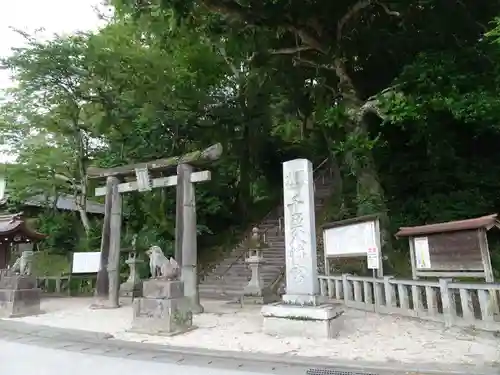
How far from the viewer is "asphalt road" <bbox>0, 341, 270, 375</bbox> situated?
16.1 feet

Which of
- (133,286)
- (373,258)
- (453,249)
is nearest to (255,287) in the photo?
(133,286)

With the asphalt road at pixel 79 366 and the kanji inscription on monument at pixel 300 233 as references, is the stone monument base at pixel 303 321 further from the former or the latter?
the asphalt road at pixel 79 366

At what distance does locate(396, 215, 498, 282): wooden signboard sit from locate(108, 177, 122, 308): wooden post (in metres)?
8.09

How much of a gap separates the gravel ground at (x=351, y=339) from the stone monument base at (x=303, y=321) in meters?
0.16

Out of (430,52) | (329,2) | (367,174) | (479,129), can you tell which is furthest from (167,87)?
(479,129)

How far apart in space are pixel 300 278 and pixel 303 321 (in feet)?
2.46

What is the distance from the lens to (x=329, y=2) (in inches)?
526

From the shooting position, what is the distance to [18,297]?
1041 centimetres

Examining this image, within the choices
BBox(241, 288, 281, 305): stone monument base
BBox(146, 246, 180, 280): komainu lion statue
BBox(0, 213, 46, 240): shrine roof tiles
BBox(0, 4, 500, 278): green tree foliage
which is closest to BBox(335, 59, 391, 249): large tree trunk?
BBox(0, 4, 500, 278): green tree foliage

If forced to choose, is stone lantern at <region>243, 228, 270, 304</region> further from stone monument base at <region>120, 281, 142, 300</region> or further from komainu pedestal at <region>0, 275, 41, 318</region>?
komainu pedestal at <region>0, 275, 41, 318</region>

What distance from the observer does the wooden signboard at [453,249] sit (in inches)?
277

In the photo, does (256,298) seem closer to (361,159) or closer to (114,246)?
(114,246)

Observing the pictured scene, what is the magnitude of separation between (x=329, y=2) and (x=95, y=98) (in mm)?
9652

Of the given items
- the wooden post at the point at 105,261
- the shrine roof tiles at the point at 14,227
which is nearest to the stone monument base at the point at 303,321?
the wooden post at the point at 105,261
